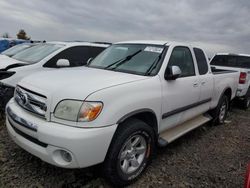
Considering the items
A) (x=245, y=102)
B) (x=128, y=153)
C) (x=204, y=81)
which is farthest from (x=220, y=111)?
(x=128, y=153)

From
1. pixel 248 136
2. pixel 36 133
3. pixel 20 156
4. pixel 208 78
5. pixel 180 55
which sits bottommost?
pixel 248 136

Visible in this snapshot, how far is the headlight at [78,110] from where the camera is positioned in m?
2.45

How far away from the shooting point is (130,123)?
9.32ft

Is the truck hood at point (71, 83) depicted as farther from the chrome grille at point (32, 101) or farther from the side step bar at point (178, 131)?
the side step bar at point (178, 131)

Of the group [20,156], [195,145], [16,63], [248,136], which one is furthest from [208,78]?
[16,63]

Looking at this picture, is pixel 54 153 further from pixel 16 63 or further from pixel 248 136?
pixel 248 136

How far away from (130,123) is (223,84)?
11.1 feet

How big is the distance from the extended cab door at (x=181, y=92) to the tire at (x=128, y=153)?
0.48 metres

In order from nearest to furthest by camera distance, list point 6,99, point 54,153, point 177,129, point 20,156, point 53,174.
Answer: point 54,153
point 53,174
point 20,156
point 177,129
point 6,99

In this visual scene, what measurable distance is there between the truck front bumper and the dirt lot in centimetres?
56

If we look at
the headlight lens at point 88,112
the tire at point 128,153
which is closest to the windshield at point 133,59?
the tire at point 128,153

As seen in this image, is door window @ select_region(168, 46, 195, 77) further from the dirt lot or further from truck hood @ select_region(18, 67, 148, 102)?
the dirt lot

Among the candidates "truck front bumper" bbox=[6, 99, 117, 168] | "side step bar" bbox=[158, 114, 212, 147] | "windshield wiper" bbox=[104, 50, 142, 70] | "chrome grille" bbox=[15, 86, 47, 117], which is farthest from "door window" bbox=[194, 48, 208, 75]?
"chrome grille" bbox=[15, 86, 47, 117]

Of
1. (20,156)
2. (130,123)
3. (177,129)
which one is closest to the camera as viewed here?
(130,123)
